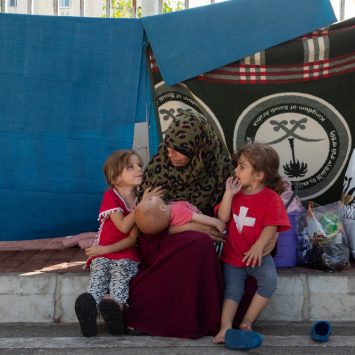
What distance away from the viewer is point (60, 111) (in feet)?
10.6

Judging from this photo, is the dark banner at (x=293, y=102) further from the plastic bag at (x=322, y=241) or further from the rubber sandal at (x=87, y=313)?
the rubber sandal at (x=87, y=313)

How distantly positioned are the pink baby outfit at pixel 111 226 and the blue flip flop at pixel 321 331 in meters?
1.15

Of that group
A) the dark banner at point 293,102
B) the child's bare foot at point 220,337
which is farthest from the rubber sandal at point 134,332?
the dark banner at point 293,102

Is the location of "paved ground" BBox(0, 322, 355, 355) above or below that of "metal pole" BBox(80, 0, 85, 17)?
below

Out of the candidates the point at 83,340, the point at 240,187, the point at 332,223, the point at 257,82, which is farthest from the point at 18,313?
the point at 257,82

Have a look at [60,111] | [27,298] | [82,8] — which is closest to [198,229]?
[27,298]

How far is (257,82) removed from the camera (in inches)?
132

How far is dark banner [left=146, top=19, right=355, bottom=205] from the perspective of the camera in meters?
3.29

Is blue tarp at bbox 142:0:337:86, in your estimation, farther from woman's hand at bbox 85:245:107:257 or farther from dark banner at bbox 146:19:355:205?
woman's hand at bbox 85:245:107:257

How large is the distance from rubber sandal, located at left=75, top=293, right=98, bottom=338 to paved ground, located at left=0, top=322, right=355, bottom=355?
2.1 inches

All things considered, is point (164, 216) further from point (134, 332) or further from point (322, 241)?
point (322, 241)

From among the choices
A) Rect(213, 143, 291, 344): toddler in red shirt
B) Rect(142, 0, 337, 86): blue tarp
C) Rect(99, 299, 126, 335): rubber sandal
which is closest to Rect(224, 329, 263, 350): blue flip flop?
Rect(213, 143, 291, 344): toddler in red shirt

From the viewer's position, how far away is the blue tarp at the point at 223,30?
10.4ft

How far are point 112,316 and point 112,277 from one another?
29cm
